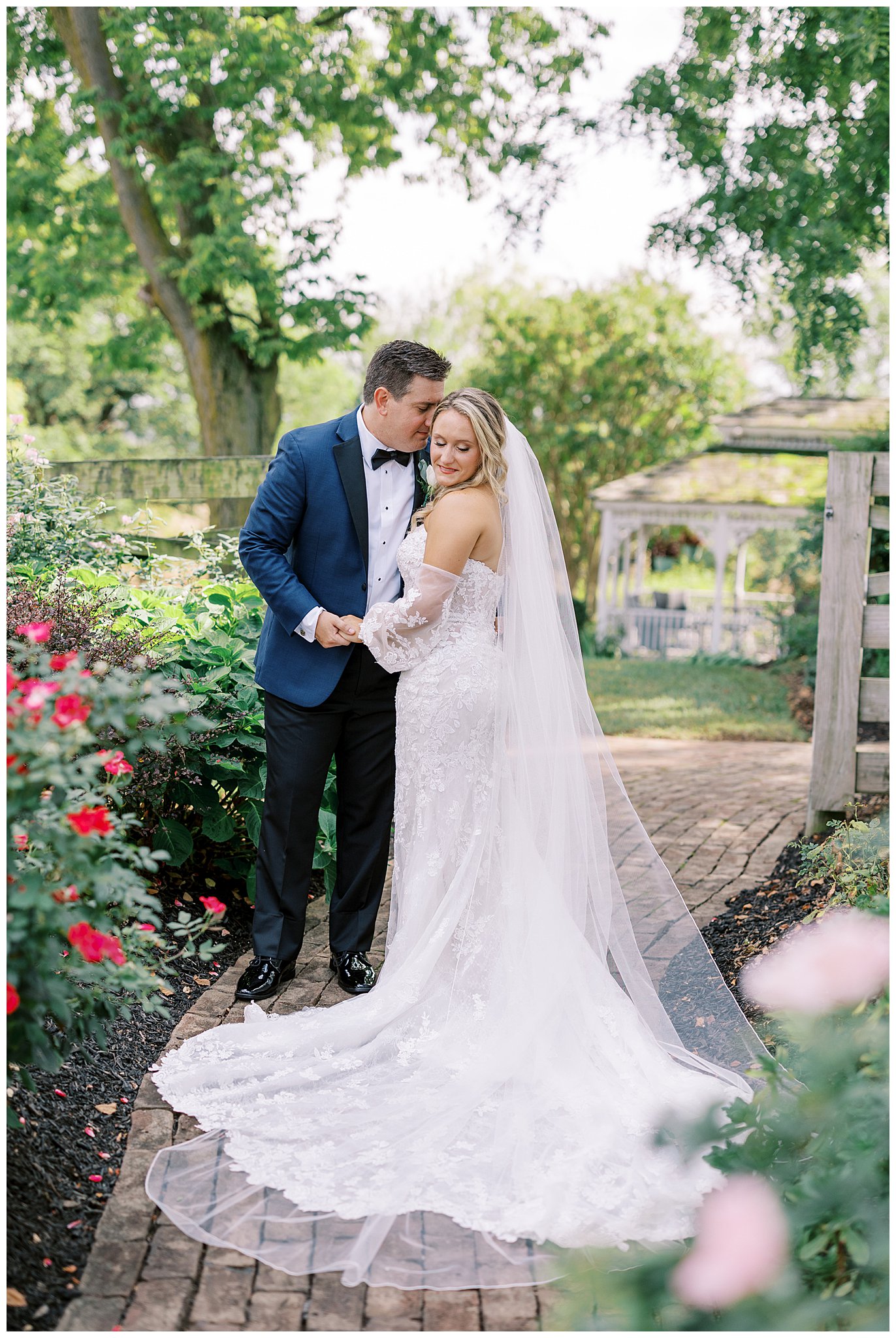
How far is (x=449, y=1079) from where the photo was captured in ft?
11.1

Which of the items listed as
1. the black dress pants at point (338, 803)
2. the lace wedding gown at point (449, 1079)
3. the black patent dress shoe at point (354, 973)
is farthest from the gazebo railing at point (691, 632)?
the lace wedding gown at point (449, 1079)

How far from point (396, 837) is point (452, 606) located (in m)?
0.85

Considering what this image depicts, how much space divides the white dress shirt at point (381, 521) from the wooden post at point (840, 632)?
2575 millimetres

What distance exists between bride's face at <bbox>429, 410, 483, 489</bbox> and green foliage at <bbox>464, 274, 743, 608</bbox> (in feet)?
66.0

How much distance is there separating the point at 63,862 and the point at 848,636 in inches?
175

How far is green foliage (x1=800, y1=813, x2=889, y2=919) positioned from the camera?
394cm

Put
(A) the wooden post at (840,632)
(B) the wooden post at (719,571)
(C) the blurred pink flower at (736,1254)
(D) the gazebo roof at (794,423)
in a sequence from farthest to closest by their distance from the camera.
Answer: (B) the wooden post at (719,571)
(D) the gazebo roof at (794,423)
(A) the wooden post at (840,632)
(C) the blurred pink flower at (736,1254)

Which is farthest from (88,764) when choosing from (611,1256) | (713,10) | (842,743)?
(713,10)

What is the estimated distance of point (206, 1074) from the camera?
3.37 m

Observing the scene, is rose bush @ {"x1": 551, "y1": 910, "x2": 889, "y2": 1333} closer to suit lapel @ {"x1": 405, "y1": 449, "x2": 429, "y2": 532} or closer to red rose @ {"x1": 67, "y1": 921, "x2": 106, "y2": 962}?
red rose @ {"x1": 67, "y1": 921, "x2": 106, "y2": 962}

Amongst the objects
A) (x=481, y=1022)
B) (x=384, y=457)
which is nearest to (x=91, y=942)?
(x=481, y=1022)

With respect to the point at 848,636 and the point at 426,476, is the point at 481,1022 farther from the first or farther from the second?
the point at 848,636

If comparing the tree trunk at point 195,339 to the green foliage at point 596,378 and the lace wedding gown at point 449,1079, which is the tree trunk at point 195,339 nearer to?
the lace wedding gown at point 449,1079

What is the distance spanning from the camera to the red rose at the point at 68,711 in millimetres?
2346
